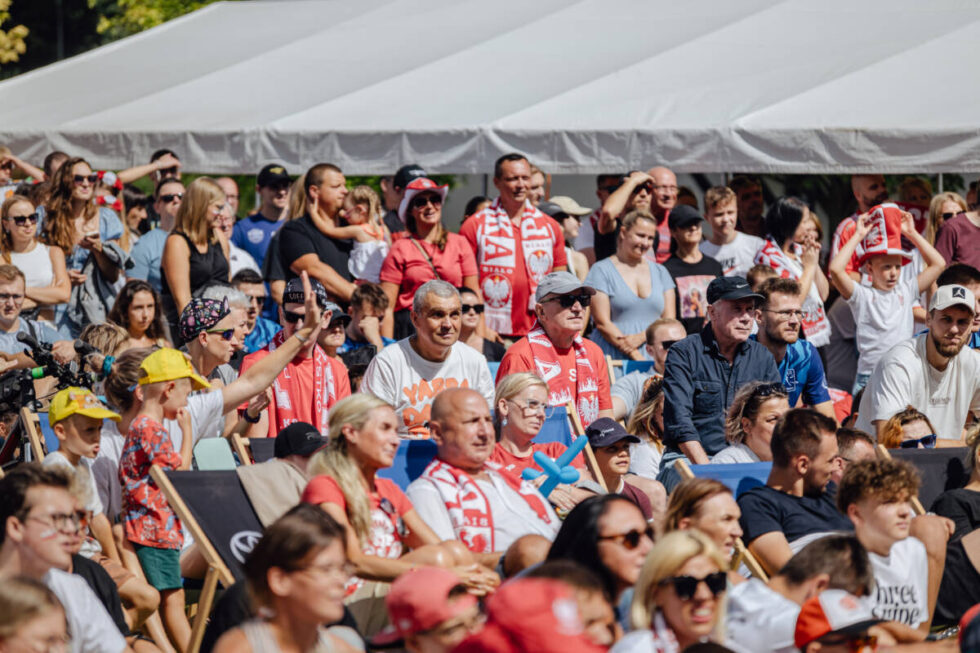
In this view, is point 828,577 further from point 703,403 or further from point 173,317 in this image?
point 173,317

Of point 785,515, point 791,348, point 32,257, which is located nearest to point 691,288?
point 791,348

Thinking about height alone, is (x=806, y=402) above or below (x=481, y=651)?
below

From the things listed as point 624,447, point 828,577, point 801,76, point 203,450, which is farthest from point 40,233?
point 828,577

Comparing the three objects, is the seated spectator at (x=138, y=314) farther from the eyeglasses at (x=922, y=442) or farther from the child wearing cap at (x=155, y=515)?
the eyeglasses at (x=922, y=442)

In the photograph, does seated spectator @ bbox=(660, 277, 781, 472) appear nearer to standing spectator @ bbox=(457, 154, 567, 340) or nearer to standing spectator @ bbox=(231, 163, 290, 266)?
standing spectator @ bbox=(457, 154, 567, 340)

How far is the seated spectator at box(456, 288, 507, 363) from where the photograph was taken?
333 inches

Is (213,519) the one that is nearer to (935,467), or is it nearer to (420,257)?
(935,467)

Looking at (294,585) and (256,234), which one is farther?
(256,234)

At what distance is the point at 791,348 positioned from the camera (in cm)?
761

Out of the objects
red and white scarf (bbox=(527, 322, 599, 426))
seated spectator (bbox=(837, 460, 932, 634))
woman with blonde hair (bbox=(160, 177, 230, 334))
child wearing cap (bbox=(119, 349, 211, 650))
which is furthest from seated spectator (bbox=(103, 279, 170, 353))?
seated spectator (bbox=(837, 460, 932, 634))

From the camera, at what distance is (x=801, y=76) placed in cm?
1050

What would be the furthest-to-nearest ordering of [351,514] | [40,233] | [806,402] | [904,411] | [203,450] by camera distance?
[40,233]
[806,402]
[904,411]
[203,450]
[351,514]

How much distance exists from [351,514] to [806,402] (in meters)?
3.50

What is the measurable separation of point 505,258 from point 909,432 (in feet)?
9.88
